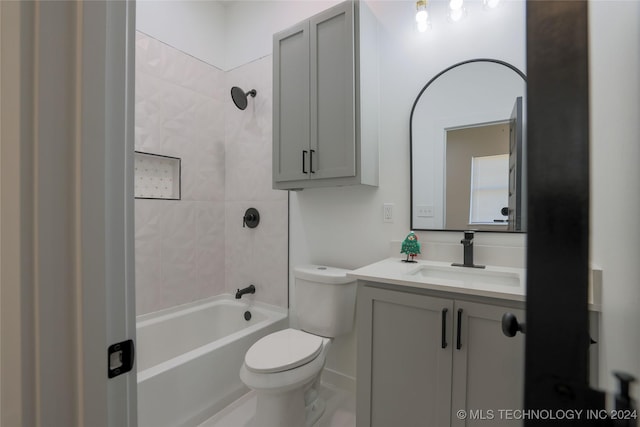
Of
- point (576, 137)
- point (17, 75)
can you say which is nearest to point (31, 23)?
point (17, 75)

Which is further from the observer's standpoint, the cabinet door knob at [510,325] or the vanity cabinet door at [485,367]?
the vanity cabinet door at [485,367]

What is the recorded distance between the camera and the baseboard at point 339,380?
74.0 inches

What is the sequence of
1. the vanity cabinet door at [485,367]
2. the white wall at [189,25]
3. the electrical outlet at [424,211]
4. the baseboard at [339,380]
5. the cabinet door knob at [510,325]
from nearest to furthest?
1. the cabinet door knob at [510,325]
2. the vanity cabinet door at [485,367]
3. the electrical outlet at [424,211]
4. the baseboard at [339,380]
5. the white wall at [189,25]

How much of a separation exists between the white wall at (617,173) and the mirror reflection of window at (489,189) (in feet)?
2.14

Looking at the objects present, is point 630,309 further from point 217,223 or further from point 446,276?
point 217,223

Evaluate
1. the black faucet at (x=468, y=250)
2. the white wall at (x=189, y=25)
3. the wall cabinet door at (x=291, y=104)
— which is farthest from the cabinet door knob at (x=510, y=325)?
the white wall at (x=189, y=25)

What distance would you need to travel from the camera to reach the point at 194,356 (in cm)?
159

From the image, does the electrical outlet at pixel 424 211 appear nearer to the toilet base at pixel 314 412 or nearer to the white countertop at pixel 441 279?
the white countertop at pixel 441 279

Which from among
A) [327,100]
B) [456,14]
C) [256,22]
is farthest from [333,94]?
[256,22]

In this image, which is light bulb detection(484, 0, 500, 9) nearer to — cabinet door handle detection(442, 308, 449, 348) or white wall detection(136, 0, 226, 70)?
cabinet door handle detection(442, 308, 449, 348)

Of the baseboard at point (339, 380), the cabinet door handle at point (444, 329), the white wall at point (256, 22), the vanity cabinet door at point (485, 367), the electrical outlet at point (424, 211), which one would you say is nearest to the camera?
the vanity cabinet door at point (485, 367)

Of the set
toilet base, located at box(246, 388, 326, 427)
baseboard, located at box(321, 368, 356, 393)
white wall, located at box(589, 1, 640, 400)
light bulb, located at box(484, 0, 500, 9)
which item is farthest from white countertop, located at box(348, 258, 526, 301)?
light bulb, located at box(484, 0, 500, 9)

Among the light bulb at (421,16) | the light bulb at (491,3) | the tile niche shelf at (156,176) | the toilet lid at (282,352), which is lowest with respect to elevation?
the toilet lid at (282,352)

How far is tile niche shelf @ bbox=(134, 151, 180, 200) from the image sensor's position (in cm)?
202
